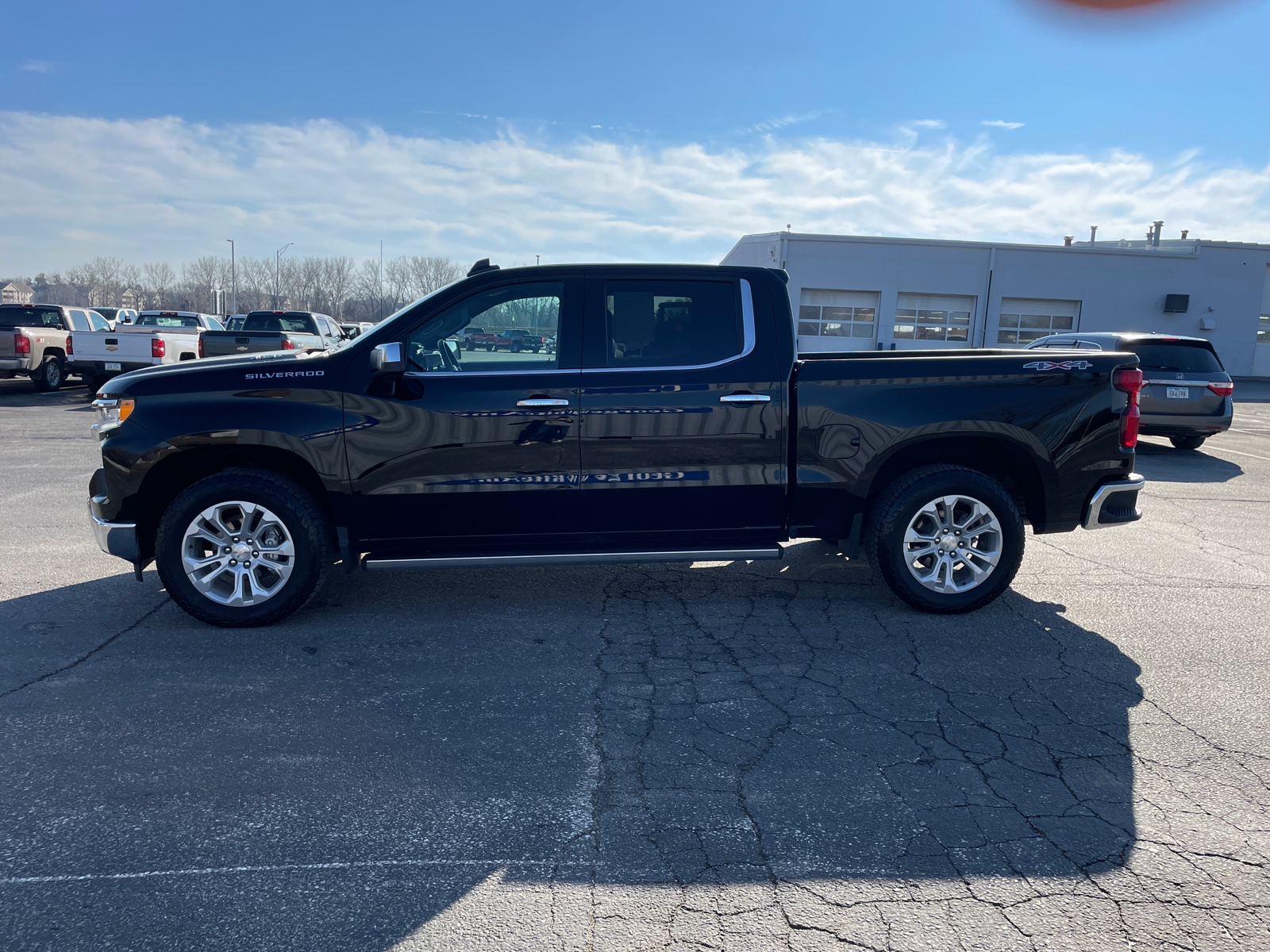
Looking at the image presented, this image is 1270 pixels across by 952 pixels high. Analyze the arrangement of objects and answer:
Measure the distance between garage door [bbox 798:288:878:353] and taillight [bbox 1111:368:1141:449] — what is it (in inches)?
1231

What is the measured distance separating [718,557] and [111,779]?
3129 mm

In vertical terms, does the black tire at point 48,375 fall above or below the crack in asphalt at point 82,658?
above

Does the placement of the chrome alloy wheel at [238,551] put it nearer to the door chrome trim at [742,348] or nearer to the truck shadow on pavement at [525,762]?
the truck shadow on pavement at [525,762]

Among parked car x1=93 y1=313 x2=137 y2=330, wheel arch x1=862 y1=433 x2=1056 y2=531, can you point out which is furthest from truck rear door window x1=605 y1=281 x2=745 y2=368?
parked car x1=93 y1=313 x2=137 y2=330

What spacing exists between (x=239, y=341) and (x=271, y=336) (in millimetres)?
835

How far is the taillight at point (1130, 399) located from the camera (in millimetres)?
5285

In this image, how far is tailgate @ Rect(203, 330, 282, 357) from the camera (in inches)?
659

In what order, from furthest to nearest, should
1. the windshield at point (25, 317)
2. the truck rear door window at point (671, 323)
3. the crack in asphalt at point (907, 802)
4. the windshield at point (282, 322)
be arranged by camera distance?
1. the windshield at point (282, 322)
2. the windshield at point (25, 317)
3. the truck rear door window at point (671, 323)
4. the crack in asphalt at point (907, 802)

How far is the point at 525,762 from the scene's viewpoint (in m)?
3.41

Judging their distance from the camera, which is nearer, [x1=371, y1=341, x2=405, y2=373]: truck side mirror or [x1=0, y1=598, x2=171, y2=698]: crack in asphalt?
[x1=0, y1=598, x2=171, y2=698]: crack in asphalt

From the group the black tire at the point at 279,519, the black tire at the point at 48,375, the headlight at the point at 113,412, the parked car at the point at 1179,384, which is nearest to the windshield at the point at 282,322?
the black tire at the point at 48,375

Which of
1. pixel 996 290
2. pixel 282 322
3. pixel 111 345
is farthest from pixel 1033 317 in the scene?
pixel 111 345

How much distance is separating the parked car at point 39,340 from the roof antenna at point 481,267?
17.9m

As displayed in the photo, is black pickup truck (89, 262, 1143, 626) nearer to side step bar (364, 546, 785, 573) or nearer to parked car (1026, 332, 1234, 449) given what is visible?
side step bar (364, 546, 785, 573)
